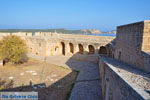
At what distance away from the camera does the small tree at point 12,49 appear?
39.4 feet

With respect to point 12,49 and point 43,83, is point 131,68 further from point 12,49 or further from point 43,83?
point 12,49

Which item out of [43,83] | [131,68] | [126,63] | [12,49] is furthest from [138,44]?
[12,49]

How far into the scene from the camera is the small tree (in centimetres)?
1200

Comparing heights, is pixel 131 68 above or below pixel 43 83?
above

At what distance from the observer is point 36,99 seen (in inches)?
236

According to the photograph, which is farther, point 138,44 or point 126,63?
point 126,63

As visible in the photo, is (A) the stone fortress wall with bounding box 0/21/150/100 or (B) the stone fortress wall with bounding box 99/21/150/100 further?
(B) the stone fortress wall with bounding box 99/21/150/100

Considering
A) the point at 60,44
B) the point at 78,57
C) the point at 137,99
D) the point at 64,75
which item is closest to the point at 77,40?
the point at 78,57

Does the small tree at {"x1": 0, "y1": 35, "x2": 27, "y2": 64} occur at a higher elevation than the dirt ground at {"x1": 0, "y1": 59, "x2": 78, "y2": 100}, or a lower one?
higher

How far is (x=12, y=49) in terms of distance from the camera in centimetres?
1214

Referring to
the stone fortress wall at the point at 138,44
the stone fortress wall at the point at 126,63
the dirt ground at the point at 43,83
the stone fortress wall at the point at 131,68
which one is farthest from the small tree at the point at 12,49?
the stone fortress wall at the point at 138,44

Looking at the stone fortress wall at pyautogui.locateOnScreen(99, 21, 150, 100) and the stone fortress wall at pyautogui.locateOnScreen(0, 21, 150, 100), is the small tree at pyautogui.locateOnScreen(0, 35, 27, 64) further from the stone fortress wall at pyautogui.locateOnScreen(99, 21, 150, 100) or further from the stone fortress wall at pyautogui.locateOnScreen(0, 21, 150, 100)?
the stone fortress wall at pyautogui.locateOnScreen(99, 21, 150, 100)

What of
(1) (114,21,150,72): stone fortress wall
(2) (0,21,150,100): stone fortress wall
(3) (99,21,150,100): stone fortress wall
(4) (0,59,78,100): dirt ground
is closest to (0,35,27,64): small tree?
(4) (0,59,78,100): dirt ground

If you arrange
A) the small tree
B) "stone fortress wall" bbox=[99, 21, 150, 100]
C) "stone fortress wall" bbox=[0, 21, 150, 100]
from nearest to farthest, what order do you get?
"stone fortress wall" bbox=[0, 21, 150, 100] < "stone fortress wall" bbox=[99, 21, 150, 100] < the small tree
